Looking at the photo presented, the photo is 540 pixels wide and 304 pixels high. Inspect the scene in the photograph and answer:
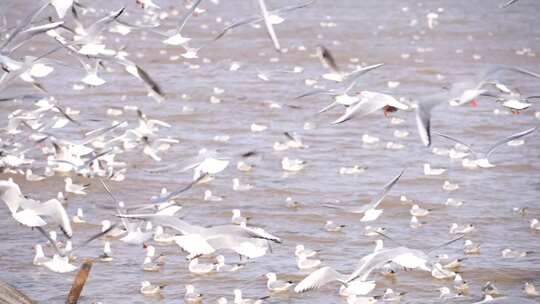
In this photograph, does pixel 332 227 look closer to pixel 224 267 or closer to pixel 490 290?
pixel 224 267

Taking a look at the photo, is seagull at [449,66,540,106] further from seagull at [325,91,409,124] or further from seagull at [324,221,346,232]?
seagull at [324,221,346,232]

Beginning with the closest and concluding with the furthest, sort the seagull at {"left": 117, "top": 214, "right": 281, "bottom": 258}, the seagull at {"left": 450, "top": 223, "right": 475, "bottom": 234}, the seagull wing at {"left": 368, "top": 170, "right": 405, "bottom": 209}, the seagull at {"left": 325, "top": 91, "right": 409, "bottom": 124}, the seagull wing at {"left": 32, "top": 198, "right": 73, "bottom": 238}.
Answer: the seagull at {"left": 117, "top": 214, "right": 281, "bottom": 258}
the seagull wing at {"left": 32, "top": 198, "right": 73, "bottom": 238}
the seagull at {"left": 325, "top": 91, "right": 409, "bottom": 124}
the seagull wing at {"left": 368, "top": 170, "right": 405, "bottom": 209}
the seagull at {"left": 450, "top": 223, "right": 475, "bottom": 234}

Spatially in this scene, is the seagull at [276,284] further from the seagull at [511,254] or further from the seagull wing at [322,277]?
the seagull at [511,254]

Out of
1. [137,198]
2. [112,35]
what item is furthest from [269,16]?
[112,35]

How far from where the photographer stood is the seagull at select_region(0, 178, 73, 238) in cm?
888

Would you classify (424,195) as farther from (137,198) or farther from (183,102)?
(183,102)

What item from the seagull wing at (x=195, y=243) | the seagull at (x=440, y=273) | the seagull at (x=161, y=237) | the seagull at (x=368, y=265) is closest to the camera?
the seagull wing at (x=195, y=243)

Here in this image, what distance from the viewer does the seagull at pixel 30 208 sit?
29.1ft

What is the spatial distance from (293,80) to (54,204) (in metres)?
11.7

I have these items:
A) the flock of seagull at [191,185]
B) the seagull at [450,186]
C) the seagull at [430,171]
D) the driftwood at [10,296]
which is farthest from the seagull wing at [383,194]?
the seagull at [430,171]

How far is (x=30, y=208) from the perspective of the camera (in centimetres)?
905

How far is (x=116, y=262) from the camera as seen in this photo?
10945 millimetres

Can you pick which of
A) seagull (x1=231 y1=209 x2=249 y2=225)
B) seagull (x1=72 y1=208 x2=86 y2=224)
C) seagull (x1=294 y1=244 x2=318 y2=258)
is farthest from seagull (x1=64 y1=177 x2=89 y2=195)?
seagull (x1=294 y1=244 x2=318 y2=258)

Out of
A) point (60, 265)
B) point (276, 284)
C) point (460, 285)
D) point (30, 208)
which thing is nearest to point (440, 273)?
point (460, 285)
